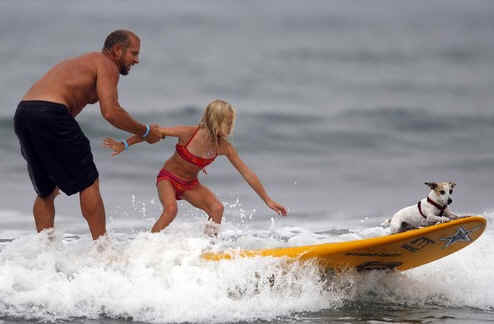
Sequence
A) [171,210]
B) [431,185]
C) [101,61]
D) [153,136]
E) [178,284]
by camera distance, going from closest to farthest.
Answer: [178,284] < [101,61] < [153,136] < [171,210] < [431,185]

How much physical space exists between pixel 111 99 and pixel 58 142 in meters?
0.53

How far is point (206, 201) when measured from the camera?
5.80 m

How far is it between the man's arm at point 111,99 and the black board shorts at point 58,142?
282 millimetres

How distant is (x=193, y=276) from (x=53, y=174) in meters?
1.38

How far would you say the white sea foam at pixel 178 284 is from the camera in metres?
4.38

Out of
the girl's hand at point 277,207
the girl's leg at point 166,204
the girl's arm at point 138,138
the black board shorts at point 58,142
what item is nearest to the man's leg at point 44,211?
the black board shorts at point 58,142

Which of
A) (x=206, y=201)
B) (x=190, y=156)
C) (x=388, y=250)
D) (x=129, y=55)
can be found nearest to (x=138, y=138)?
(x=190, y=156)

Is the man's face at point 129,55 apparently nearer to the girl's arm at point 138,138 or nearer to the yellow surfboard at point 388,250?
the girl's arm at point 138,138

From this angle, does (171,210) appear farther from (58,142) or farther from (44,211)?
(58,142)

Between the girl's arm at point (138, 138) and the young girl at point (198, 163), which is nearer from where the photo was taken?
the girl's arm at point (138, 138)

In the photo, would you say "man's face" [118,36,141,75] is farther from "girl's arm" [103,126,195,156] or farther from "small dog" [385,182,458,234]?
"small dog" [385,182,458,234]

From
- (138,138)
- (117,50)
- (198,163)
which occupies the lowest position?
(198,163)

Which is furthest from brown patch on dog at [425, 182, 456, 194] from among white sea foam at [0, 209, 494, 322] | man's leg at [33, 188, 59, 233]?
man's leg at [33, 188, 59, 233]

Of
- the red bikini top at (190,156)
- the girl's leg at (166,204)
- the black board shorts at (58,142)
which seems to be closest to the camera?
the black board shorts at (58,142)
